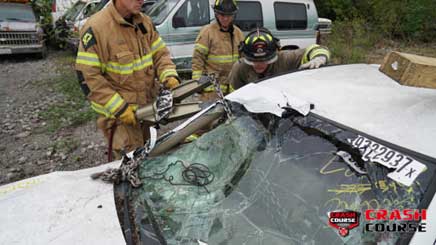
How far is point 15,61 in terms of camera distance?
908cm

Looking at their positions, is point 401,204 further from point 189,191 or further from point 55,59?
point 55,59

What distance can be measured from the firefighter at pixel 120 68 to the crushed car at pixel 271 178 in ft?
2.03

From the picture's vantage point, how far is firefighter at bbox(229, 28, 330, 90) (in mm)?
2504

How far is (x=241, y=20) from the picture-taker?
21.0ft

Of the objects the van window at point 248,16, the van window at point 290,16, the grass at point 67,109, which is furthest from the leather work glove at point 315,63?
the van window at point 290,16

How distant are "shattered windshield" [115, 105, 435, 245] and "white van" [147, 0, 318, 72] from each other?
14.4ft

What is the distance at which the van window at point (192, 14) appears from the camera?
5.94 metres

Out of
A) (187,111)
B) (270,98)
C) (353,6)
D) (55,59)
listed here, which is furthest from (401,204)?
(353,6)

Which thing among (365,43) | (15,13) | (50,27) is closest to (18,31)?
(15,13)

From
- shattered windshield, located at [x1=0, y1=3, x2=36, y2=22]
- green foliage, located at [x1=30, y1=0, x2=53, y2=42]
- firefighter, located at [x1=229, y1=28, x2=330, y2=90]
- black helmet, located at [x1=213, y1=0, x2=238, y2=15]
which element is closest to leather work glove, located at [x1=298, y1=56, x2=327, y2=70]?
firefighter, located at [x1=229, y1=28, x2=330, y2=90]

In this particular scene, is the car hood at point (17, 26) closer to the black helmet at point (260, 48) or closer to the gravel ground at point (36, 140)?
the gravel ground at point (36, 140)

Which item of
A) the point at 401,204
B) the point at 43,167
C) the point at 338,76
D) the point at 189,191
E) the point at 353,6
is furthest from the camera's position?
the point at 353,6

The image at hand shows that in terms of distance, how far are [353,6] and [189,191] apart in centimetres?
1237

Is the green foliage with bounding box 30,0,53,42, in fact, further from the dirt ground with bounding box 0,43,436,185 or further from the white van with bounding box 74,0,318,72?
the white van with bounding box 74,0,318,72
